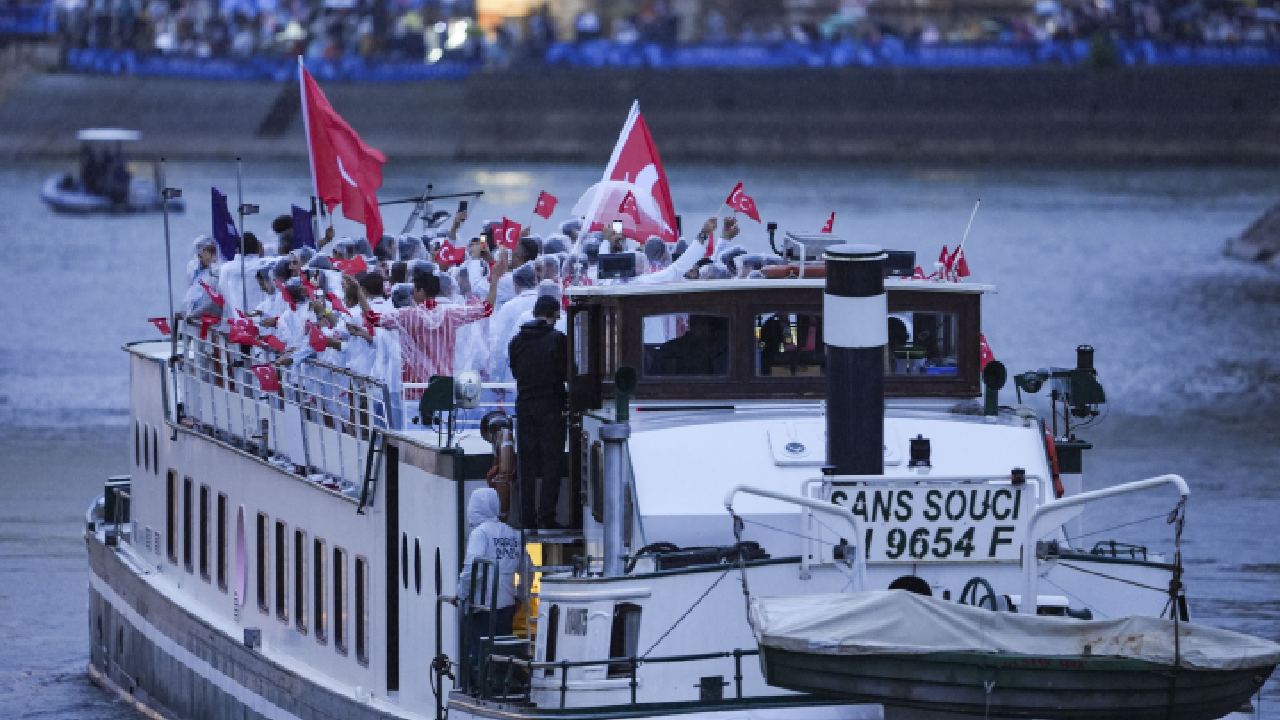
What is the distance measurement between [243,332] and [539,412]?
437 centimetres

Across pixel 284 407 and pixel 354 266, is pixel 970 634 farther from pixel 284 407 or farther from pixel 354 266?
pixel 354 266

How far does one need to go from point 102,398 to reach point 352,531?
26741mm

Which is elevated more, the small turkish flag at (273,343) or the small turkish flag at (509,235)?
the small turkish flag at (509,235)

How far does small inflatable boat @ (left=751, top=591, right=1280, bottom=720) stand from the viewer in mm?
13156

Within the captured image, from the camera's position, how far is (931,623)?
13.3m

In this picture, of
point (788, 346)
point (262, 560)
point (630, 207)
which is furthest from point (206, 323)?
point (788, 346)

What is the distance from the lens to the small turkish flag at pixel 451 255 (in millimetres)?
21750

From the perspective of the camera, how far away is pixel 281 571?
1919 cm

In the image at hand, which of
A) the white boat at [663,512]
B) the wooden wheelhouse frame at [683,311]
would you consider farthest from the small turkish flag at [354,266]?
the wooden wheelhouse frame at [683,311]

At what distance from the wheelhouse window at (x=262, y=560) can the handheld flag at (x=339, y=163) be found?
4.31m

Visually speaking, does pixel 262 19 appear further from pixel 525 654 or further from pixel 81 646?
pixel 525 654

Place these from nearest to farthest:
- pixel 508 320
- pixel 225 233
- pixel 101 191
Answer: pixel 508 320 < pixel 225 233 < pixel 101 191

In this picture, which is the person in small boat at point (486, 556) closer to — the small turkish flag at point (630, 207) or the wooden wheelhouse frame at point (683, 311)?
the wooden wheelhouse frame at point (683, 311)

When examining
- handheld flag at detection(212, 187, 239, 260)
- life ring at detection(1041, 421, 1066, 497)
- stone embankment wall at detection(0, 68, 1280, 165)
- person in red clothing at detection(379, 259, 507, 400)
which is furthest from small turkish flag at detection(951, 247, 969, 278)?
stone embankment wall at detection(0, 68, 1280, 165)
